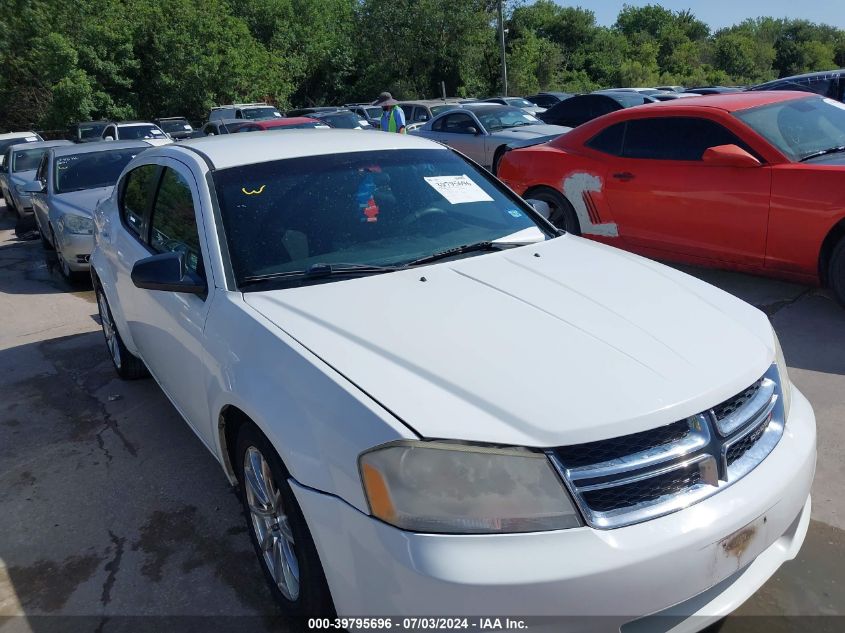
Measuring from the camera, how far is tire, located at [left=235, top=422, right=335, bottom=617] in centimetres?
227

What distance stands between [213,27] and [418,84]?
1405 centimetres

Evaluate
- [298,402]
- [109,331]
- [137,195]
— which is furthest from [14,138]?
[298,402]

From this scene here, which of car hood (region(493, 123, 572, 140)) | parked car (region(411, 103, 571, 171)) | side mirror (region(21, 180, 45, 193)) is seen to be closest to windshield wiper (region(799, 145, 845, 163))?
parked car (region(411, 103, 571, 171))

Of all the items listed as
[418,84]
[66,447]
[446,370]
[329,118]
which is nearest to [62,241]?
[66,447]

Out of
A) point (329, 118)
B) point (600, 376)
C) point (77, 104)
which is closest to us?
point (600, 376)

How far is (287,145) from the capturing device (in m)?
3.58

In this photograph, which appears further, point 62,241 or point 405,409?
point 62,241

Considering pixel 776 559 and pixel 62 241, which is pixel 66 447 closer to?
pixel 776 559

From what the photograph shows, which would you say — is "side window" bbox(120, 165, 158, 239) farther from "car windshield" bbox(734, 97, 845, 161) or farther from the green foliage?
the green foliage

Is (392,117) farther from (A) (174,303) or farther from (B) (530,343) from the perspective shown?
(B) (530,343)

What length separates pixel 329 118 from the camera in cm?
1877

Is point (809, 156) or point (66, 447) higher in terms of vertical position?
point (809, 156)

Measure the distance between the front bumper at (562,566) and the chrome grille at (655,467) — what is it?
1.6 inches

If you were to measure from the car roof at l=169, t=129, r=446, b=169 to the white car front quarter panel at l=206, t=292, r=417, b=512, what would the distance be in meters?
0.93
